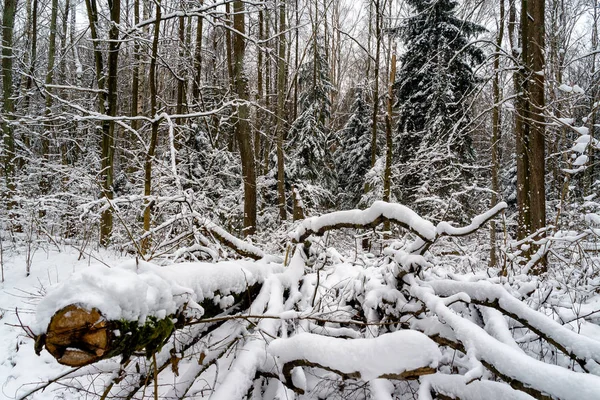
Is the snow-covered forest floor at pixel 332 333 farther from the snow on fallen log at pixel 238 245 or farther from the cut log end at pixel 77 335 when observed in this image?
the snow on fallen log at pixel 238 245

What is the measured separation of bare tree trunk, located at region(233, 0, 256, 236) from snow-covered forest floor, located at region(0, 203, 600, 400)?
5101 millimetres

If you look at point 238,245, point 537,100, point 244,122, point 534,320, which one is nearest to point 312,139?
point 244,122

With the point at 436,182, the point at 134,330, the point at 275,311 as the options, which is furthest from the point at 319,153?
the point at 134,330

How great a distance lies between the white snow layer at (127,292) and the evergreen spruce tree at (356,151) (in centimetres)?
1566

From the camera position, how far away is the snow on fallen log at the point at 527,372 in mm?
1159

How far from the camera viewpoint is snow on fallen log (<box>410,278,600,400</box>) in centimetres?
116

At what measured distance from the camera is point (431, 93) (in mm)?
13883

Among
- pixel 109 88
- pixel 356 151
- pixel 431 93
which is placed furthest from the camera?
pixel 356 151

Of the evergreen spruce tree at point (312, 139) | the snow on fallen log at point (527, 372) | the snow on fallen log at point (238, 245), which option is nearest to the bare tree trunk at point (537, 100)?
the snow on fallen log at point (238, 245)

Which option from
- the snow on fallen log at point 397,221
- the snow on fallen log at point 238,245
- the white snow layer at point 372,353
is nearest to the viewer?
the white snow layer at point 372,353

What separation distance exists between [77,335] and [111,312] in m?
0.12

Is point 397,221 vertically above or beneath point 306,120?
beneath

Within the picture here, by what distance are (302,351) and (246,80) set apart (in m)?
7.48

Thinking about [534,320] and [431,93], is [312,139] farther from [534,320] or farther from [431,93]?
[534,320]
